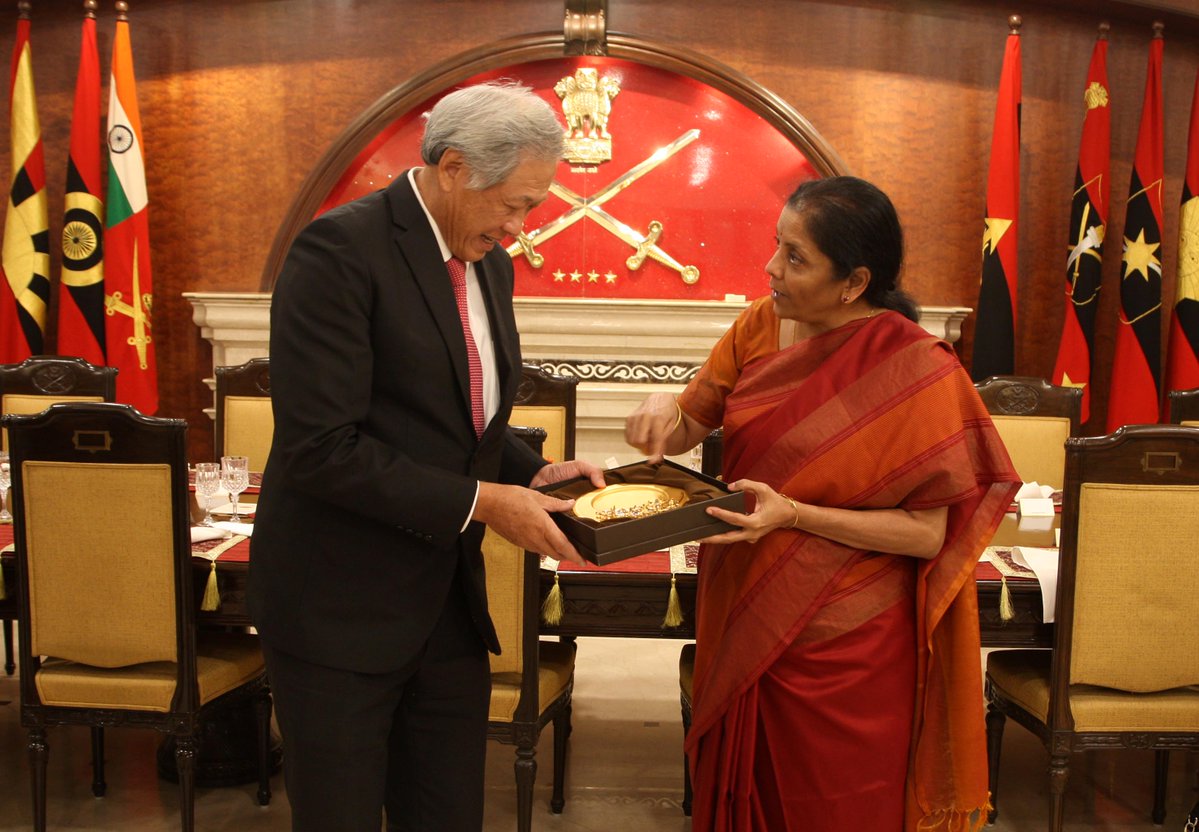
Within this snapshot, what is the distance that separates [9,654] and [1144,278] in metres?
4.48

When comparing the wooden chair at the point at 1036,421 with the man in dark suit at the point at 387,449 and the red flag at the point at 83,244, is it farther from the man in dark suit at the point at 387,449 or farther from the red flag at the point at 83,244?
the red flag at the point at 83,244

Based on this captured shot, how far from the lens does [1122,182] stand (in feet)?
15.9

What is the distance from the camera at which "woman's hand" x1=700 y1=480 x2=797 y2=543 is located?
4.90 feet

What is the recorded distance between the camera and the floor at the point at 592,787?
2.66 metres

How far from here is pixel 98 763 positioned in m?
2.75

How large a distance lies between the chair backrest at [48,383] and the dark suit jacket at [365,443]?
7.96 ft

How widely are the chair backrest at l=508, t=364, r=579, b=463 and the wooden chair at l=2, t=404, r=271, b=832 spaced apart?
47.2 inches

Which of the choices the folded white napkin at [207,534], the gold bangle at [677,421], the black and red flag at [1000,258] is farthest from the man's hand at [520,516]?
the black and red flag at [1000,258]

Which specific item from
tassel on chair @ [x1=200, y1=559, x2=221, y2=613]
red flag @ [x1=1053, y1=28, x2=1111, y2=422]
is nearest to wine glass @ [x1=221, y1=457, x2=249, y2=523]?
tassel on chair @ [x1=200, y1=559, x2=221, y2=613]

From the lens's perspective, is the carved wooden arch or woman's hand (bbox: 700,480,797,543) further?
the carved wooden arch

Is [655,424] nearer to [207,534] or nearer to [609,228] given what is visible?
[207,534]

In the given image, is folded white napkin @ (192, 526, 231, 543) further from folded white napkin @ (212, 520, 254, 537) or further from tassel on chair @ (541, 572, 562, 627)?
tassel on chair @ (541, 572, 562, 627)

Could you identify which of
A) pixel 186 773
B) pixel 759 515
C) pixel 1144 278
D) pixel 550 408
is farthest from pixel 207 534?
pixel 1144 278

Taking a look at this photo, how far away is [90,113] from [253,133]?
0.66 metres
